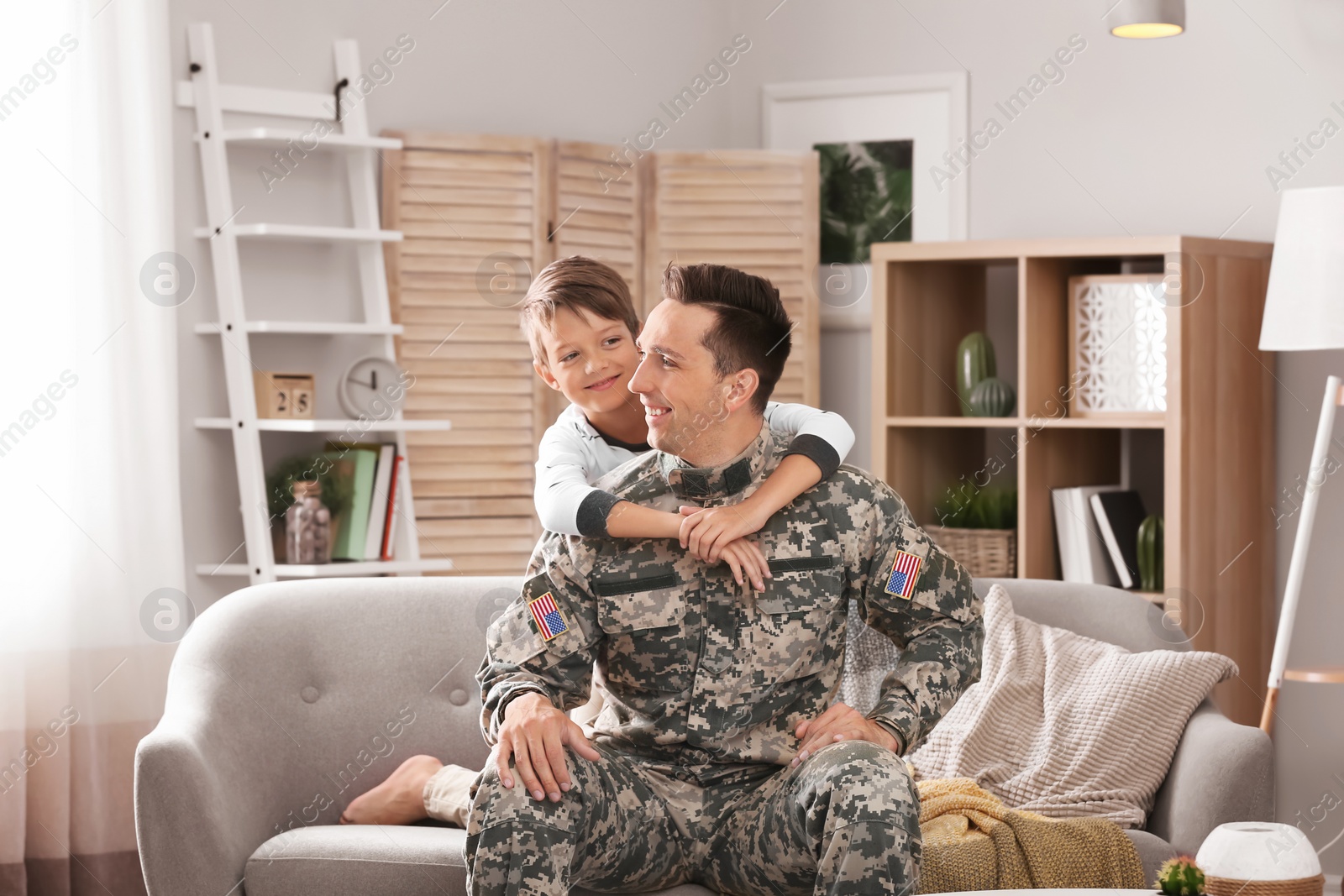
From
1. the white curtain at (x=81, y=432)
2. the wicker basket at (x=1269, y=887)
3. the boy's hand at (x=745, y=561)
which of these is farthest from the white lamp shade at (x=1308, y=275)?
the white curtain at (x=81, y=432)

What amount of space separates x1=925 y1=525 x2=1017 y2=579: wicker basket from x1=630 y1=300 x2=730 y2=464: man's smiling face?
5.72 ft

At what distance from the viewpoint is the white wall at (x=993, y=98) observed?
354 centimetres

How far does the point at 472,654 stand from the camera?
2.58m

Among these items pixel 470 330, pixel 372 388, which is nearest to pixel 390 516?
pixel 372 388

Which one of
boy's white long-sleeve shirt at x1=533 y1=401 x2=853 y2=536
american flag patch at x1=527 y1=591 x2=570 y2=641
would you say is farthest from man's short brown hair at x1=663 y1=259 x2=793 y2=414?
american flag patch at x1=527 y1=591 x2=570 y2=641

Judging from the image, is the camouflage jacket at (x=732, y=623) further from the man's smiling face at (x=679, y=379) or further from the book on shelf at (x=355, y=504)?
the book on shelf at (x=355, y=504)

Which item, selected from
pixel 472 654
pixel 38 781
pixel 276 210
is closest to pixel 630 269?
pixel 276 210

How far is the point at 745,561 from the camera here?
→ 1974 mm

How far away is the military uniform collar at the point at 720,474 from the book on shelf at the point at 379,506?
1535 millimetres

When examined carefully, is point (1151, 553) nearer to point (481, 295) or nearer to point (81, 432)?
point (481, 295)

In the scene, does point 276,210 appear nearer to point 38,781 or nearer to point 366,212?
point 366,212

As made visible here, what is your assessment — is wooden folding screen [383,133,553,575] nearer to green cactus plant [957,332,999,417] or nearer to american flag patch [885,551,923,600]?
green cactus plant [957,332,999,417]

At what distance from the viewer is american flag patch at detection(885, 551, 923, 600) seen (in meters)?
2.04

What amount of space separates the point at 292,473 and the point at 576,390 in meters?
1.33
